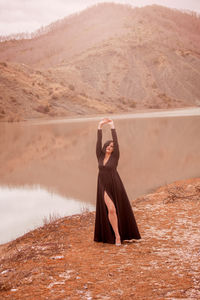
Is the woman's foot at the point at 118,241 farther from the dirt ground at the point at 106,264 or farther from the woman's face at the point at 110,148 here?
the woman's face at the point at 110,148

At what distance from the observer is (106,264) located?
4680 mm

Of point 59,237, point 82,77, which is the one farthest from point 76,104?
point 59,237

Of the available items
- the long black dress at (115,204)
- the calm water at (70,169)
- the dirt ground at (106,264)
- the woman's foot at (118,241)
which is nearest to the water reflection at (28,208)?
the calm water at (70,169)

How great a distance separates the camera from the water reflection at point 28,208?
334 inches

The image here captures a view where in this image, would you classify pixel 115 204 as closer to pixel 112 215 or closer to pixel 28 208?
pixel 112 215

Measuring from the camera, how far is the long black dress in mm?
5449

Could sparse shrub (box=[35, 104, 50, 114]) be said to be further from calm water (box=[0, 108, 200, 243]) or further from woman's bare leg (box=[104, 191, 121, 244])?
woman's bare leg (box=[104, 191, 121, 244])

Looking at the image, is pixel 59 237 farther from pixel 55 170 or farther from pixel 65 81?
pixel 65 81

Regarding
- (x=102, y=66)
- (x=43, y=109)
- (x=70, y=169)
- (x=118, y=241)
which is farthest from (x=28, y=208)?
(x=102, y=66)

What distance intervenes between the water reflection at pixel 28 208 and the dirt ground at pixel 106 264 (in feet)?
4.27

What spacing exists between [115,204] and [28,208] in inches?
208

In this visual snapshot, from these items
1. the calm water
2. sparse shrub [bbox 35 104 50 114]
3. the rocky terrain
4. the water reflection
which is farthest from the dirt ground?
sparse shrub [bbox 35 104 50 114]

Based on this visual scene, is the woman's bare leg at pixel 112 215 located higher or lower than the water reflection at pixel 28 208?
higher

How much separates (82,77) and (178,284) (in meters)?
66.8
